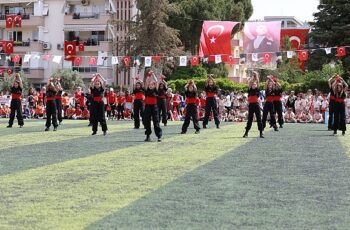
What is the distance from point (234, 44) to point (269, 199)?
7335 cm

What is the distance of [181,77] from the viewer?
210 ft

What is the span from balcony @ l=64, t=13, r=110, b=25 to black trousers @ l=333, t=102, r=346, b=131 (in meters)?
45.4

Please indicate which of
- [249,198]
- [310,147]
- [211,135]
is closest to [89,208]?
[249,198]

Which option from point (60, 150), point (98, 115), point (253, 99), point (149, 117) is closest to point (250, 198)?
point (60, 150)

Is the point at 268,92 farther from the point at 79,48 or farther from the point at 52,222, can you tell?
the point at 79,48

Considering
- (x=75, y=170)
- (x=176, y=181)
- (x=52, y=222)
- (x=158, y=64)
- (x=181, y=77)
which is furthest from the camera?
(x=181, y=77)

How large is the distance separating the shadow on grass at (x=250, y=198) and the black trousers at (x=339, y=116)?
8.36 metres

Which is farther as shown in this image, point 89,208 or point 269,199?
point 269,199

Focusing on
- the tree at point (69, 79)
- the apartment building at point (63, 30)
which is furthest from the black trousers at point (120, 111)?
the apartment building at point (63, 30)

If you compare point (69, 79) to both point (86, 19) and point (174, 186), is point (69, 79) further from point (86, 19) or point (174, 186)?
point (174, 186)

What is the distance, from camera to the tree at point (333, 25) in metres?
52.0

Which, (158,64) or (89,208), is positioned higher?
(158,64)

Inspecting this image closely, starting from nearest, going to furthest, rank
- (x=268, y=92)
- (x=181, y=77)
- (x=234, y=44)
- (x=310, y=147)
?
(x=310, y=147)
(x=268, y=92)
(x=181, y=77)
(x=234, y=44)

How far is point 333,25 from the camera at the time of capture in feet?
175
